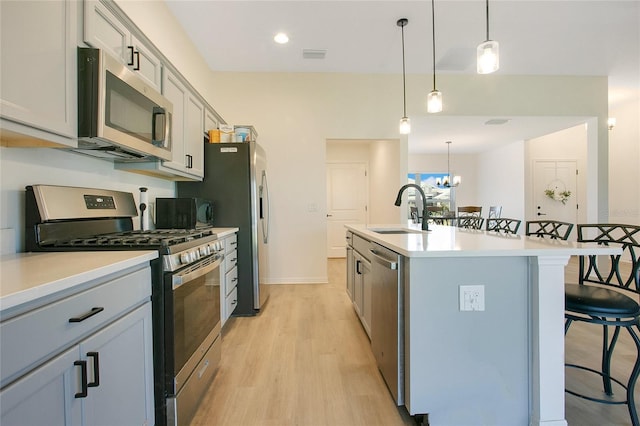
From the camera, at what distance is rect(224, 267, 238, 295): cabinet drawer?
2512 millimetres

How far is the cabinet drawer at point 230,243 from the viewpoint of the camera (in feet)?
8.28

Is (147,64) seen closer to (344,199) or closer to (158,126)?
(158,126)

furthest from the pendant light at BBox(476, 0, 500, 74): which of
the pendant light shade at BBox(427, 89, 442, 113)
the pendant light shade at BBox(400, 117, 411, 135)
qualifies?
the pendant light shade at BBox(400, 117, 411, 135)

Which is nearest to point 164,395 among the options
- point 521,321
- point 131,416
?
point 131,416

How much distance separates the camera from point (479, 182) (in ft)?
26.7

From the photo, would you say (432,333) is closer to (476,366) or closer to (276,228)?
(476,366)

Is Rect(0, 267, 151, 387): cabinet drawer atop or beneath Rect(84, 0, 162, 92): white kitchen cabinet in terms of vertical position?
beneath

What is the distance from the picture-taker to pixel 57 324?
802mm

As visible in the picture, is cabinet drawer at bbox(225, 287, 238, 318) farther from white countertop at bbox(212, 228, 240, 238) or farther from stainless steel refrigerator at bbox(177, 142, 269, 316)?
white countertop at bbox(212, 228, 240, 238)

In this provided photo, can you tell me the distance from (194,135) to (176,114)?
33 cm

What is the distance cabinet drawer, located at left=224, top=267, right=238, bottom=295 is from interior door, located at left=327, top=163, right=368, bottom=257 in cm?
356

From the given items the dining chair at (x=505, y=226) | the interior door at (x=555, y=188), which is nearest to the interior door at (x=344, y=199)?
the dining chair at (x=505, y=226)

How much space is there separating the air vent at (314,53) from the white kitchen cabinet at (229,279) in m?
2.44

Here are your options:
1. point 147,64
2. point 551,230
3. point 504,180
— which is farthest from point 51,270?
point 504,180
